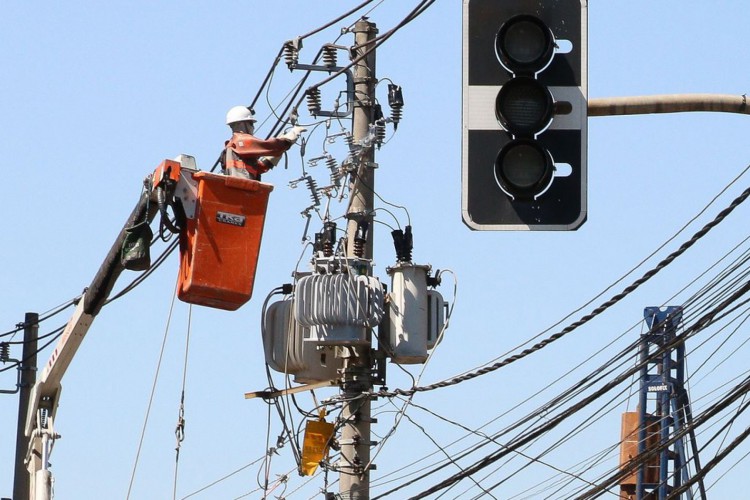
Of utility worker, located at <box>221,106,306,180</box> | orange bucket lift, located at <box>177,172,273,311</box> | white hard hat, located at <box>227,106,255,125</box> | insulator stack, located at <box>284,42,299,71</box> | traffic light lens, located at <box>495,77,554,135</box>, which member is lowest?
traffic light lens, located at <box>495,77,554,135</box>

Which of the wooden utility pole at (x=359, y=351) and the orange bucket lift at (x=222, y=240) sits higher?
the wooden utility pole at (x=359, y=351)

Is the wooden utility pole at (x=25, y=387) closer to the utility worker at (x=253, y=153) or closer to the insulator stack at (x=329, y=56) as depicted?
the insulator stack at (x=329, y=56)

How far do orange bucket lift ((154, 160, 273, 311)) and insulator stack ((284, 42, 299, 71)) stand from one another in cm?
552

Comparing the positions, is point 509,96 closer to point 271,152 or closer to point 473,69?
point 473,69

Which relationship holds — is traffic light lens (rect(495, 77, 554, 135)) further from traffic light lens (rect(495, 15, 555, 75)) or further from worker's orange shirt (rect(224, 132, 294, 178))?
worker's orange shirt (rect(224, 132, 294, 178))

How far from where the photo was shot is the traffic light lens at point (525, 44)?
8.05m

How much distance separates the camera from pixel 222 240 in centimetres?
1203

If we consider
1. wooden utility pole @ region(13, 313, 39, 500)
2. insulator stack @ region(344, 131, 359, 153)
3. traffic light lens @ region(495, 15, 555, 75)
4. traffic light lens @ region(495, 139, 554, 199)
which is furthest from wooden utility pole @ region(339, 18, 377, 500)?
traffic light lens @ region(495, 139, 554, 199)

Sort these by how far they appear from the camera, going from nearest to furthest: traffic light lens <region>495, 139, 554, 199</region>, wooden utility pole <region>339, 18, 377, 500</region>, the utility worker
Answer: traffic light lens <region>495, 139, 554, 199</region> → the utility worker → wooden utility pole <region>339, 18, 377, 500</region>

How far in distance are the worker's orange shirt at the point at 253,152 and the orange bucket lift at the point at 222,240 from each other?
0.50 meters

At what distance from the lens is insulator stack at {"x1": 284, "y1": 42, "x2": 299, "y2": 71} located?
1759cm

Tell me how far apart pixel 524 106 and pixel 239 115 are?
5677mm

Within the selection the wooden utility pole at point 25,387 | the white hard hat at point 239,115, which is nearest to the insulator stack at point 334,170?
the white hard hat at point 239,115

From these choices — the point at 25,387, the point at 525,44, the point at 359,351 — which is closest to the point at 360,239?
the point at 359,351
